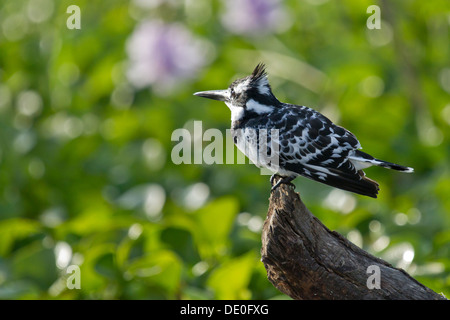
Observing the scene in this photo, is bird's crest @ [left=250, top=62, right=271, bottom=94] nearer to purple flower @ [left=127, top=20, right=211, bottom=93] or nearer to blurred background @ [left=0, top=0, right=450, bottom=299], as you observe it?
blurred background @ [left=0, top=0, right=450, bottom=299]

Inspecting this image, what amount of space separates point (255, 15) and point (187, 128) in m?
1.09

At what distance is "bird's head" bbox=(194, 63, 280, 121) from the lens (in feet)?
8.07

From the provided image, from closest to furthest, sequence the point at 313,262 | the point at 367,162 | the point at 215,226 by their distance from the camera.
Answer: the point at 313,262
the point at 367,162
the point at 215,226

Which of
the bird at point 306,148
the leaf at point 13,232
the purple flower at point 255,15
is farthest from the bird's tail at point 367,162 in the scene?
the purple flower at point 255,15

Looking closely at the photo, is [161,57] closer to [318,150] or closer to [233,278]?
[233,278]

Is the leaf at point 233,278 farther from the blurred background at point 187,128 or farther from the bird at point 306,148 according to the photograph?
the bird at point 306,148

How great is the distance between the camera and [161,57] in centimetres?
491

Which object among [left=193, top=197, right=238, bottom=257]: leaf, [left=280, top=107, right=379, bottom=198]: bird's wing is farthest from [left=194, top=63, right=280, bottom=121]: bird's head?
[left=193, top=197, right=238, bottom=257]: leaf

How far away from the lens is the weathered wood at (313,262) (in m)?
2.09

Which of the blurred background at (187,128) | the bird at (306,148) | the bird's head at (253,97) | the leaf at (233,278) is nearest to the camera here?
the bird at (306,148)

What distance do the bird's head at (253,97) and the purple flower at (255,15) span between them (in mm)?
2824

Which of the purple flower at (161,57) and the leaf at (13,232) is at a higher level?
the purple flower at (161,57)

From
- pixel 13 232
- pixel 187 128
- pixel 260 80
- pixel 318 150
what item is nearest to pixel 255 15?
pixel 187 128

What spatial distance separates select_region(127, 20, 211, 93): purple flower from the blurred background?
0.01 meters
